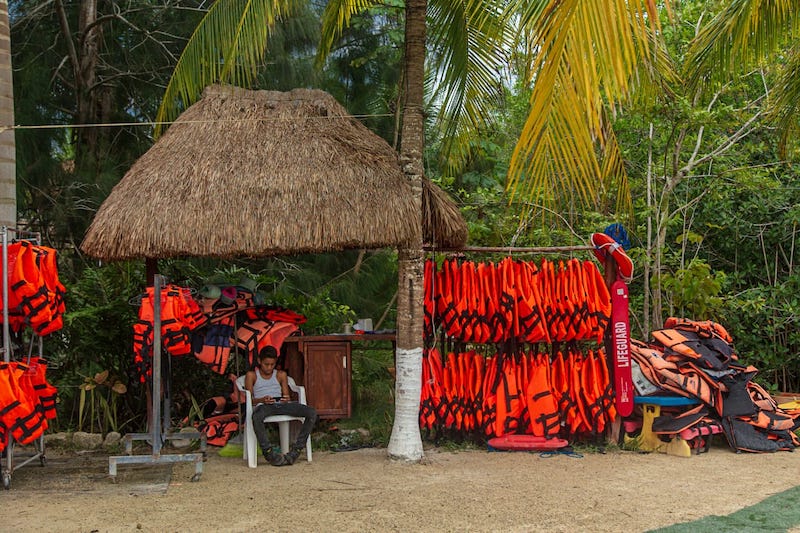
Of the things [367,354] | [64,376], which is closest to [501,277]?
[367,354]

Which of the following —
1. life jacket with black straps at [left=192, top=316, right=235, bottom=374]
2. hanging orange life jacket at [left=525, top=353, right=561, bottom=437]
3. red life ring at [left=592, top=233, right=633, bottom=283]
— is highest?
red life ring at [left=592, top=233, right=633, bottom=283]

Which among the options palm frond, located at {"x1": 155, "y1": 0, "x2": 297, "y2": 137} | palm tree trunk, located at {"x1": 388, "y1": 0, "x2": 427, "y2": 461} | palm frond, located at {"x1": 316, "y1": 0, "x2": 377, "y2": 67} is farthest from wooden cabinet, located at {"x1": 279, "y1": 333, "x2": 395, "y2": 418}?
palm frond, located at {"x1": 316, "y1": 0, "x2": 377, "y2": 67}

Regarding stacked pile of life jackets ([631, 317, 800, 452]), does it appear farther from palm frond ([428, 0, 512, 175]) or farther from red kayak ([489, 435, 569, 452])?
palm frond ([428, 0, 512, 175])

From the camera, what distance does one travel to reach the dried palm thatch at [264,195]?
6.99 metres

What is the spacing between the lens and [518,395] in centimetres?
746

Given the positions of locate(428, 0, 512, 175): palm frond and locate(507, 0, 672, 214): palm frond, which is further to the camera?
locate(428, 0, 512, 175): palm frond


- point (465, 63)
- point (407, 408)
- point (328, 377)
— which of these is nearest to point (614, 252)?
point (407, 408)

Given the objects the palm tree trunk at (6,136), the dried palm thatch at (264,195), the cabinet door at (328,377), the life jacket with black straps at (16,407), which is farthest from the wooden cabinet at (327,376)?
the palm tree trunk at (6,136)

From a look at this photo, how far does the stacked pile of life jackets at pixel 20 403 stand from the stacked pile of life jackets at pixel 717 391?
5099 mm

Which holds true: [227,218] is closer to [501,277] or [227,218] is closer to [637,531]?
[501,277]

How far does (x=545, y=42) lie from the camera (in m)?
5.02

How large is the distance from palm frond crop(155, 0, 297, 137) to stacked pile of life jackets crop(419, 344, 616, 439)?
10.4ft

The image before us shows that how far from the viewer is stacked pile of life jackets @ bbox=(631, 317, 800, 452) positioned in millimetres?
7277

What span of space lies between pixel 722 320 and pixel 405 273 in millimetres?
4935
